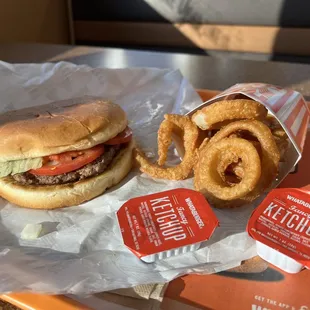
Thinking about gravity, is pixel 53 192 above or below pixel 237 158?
below

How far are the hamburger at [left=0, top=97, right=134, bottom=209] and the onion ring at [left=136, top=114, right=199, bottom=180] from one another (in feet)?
0.41

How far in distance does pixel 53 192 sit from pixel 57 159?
0.12 meters

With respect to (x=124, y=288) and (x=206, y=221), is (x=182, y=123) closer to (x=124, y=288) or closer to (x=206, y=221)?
(x=206, y=221)

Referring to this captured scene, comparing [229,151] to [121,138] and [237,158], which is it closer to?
[237,158]

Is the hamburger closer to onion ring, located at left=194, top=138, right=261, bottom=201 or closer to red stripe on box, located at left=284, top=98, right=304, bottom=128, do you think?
onion ring, located at left=194, top=138, right=261, bottom=201

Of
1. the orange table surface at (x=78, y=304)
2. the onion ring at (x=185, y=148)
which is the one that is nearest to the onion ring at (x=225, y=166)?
the onion ring at (x=185, y=148)

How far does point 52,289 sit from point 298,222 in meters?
0.74

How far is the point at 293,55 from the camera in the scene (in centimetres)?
378

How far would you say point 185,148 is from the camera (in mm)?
1681

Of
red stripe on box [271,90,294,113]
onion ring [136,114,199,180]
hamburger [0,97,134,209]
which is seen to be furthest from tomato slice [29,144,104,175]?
red stripe on box [271,90,294,113]

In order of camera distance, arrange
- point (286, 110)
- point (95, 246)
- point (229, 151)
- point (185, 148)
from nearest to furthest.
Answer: point (95, 246) < point (229, 151) < point (286, 110) < point (185, 148)

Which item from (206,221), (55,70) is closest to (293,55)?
(55,70)

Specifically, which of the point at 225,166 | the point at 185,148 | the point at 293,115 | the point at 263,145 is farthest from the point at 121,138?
the point at 293,115

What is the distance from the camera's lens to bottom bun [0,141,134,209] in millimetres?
1540
